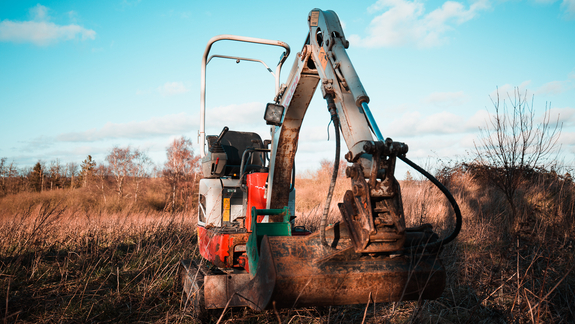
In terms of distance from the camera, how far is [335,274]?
2.55 m

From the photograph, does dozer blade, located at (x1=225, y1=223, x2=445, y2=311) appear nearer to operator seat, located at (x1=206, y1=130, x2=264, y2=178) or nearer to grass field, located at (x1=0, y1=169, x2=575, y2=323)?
grass field, located at (x1=0, y1=169, x2=575, y2=323)

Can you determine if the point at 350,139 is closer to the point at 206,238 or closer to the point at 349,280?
the point at 349,280

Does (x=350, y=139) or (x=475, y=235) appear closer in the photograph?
(x=350, y=139)

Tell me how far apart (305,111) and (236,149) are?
2.65 metres

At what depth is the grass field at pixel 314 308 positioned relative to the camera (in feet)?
11.8

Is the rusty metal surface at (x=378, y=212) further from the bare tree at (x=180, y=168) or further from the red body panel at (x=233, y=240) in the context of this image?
the bare tree at (x=180, y=168)

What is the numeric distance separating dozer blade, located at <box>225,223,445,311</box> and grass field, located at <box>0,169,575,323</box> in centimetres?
21

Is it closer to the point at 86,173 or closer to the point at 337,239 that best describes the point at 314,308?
the point at 337,239

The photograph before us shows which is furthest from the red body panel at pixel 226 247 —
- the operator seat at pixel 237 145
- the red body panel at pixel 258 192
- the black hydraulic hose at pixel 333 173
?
the operator seat at pixel 237 145

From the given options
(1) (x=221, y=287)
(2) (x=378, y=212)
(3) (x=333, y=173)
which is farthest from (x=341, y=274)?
(1) (x=221, y=287)

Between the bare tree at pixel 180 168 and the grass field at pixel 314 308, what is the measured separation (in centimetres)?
1337

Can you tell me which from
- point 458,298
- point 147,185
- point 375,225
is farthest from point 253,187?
point 147,185

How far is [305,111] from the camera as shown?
4191 mm

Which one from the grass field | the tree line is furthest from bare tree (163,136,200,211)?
the grass field
